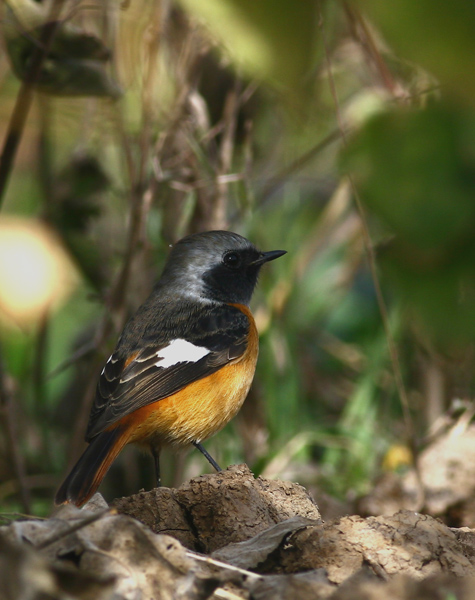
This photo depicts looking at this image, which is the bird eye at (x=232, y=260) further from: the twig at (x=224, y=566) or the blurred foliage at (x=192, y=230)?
the twig at (x=224, y=566)

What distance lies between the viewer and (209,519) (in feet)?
9.55

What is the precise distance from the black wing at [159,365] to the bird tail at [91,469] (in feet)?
0.27

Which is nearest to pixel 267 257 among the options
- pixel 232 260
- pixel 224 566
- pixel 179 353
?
pixel 232 260

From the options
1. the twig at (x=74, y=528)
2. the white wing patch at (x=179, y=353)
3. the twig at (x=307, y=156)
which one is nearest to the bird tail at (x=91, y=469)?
the white wing patch at (x=179, y=353)

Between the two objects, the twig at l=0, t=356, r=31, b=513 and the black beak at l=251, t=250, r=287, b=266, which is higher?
the black beak at l=251, t=250, r=287, b=266

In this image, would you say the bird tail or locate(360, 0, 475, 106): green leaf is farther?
the bird tail

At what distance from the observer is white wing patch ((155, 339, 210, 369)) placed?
421 cm

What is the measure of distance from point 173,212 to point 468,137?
508 centimetres

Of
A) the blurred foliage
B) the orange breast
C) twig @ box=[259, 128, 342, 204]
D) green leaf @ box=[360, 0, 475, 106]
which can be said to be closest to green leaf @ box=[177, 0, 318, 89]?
green leaf @ box=[360, 0, 475, 106]

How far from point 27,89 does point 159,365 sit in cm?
167

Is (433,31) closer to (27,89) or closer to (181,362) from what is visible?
(181,362)

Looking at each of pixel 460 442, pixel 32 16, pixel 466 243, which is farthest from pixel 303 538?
pixel 32 16

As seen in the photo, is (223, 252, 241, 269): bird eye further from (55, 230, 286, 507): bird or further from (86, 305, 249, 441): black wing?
(86, 305, 249, 441): black wing

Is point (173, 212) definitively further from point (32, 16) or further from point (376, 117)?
point (376, 117)
